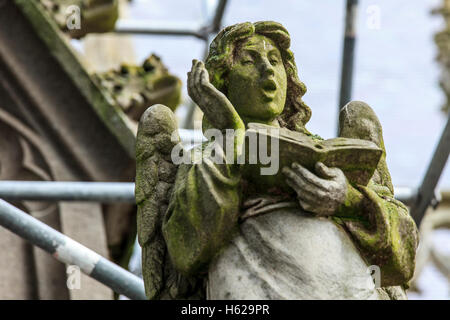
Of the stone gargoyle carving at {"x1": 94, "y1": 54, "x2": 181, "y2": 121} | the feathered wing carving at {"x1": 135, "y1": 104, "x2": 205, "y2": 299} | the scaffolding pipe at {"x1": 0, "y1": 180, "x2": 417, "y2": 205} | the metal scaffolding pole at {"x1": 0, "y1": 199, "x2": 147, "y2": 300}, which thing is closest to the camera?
the feathered wing carving at {"x1": 135, "y1": 104, "x2": 205, "y2": 299}

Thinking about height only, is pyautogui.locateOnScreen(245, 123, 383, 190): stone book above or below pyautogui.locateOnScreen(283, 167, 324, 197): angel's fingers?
above

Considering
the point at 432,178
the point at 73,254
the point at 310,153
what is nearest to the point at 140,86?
the point at 432,178

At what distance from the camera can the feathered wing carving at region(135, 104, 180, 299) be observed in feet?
15.7

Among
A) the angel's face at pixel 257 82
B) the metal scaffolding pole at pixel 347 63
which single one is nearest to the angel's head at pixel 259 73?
the angel's face at pixel 257 82

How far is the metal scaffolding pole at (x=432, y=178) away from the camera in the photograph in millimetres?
8469

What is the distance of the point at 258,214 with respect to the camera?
14.9 feet

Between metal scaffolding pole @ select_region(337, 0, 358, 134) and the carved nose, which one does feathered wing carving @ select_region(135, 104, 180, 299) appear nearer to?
the carved nose

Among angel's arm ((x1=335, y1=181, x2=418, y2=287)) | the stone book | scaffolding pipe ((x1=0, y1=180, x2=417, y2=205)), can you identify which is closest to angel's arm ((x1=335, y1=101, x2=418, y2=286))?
Result: angel's arm ((x1=335, y1=181, x2=418, y2=287))

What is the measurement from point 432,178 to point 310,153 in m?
4.41

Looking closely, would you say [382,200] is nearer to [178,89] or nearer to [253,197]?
[253,197]

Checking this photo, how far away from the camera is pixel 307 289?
168 inches

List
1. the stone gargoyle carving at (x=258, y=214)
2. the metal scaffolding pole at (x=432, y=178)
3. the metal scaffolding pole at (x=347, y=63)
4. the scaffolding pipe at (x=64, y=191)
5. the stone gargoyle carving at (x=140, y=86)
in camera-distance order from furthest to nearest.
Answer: the metal scaffolding pole at (x=347, y=63) < the stone gargoyle carving at (x=140, y=86) < the metal scaffolding pole at (x=432, y=178) < the scaffolding pipe at (x=64, y=191) < the stone gargoyle carving at (x=258, y=214)

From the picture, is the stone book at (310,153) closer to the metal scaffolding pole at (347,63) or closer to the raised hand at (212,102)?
the raised hand at (212,102)

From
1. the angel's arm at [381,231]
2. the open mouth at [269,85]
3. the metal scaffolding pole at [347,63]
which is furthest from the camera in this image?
the metal scaffolding pole at [347,63]
